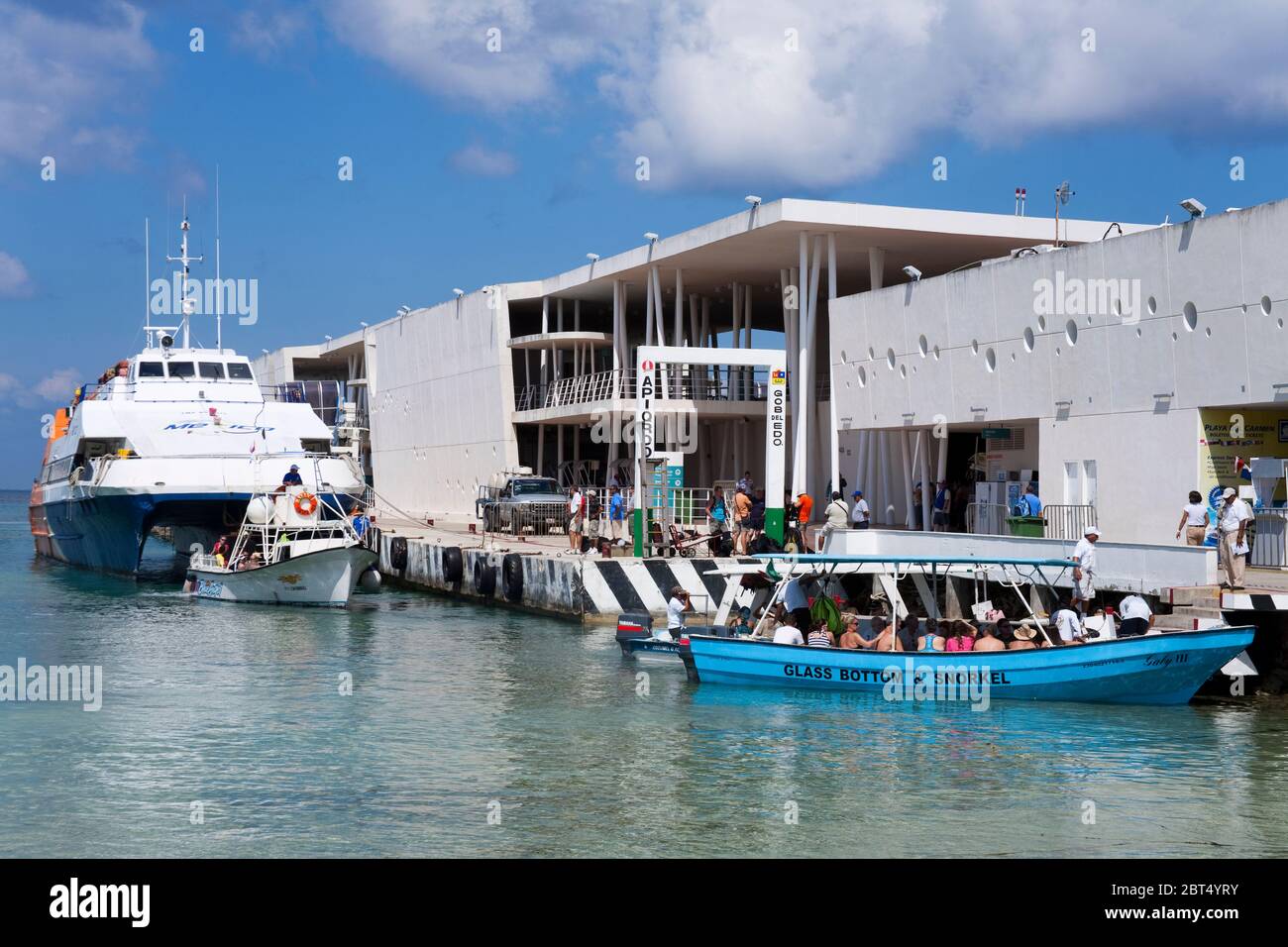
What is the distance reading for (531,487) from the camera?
1689 inches

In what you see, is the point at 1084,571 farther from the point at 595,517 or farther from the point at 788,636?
the point at 595,517

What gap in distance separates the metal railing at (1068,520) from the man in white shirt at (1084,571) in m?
4.52

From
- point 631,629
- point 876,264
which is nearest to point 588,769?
point 631,629

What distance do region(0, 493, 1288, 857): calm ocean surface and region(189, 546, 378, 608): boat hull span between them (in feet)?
24.8

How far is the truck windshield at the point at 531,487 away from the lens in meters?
42.6

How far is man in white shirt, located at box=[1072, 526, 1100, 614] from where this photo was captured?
783 inches

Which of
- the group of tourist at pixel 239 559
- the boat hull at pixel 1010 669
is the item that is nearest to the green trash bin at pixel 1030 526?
the boat hull at pixel 1010 669

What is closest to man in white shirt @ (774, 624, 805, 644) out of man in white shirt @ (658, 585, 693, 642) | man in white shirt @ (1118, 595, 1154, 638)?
man in white shirt @ (658, 585, 693, 642)

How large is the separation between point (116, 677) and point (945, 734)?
12.6 metres

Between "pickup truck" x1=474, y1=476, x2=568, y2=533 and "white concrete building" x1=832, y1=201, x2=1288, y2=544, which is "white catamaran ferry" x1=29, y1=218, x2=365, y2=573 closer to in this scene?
"pickup truck" x1=474, y1=476, x2=568, y2=533

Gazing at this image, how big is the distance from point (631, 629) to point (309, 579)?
1118 centimetres
